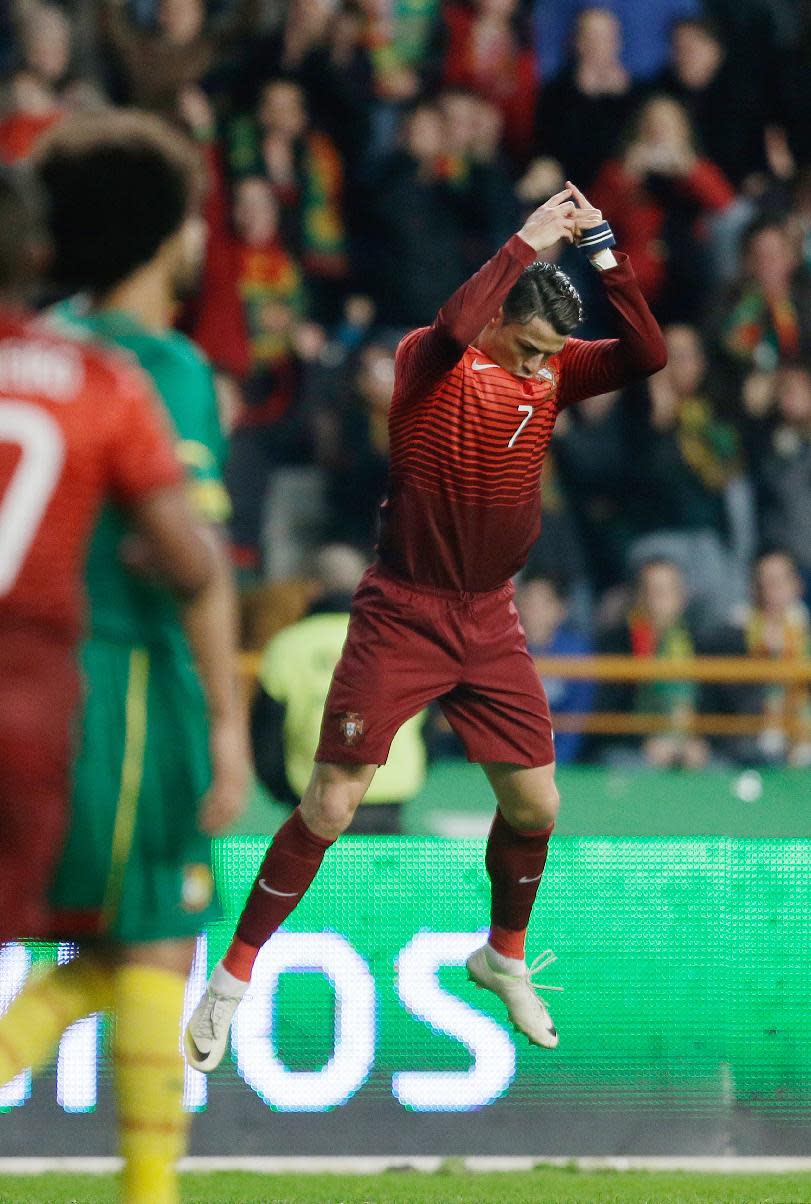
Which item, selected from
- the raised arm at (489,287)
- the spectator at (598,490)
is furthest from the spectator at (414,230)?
the raised arm at (489,287)

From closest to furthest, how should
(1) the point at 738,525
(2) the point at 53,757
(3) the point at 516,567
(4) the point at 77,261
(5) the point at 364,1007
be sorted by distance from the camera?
(2) the point at 53,757, (4) the point at 77,261, (3) the point at 516,567, (5) the point at 364,1007, (1) the point at 738,525

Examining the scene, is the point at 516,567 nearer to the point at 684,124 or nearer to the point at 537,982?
the point at 537,982

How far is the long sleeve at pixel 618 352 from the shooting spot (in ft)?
17.0

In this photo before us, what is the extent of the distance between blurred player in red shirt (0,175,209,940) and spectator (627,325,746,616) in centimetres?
695

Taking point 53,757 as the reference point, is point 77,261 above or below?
above

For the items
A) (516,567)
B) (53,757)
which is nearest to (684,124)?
(516,567)

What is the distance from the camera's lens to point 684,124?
1115 cm

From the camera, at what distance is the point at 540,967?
18.6 feet

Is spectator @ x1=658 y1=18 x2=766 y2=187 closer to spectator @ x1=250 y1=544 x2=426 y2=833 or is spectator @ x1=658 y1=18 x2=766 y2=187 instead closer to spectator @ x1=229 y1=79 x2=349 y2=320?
spectator @ x1=229 y1=79 x2=349 y2=320

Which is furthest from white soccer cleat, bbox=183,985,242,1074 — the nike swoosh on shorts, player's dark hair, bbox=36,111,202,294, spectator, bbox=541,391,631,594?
spectator, bbox=541,391,631,594

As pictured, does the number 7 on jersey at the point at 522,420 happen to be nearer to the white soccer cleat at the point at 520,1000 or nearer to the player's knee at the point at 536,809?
the player's knee at the point at 536,809

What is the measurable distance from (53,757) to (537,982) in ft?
9.86

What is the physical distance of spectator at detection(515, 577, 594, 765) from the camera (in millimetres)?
9828

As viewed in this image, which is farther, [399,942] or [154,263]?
[399,942]
